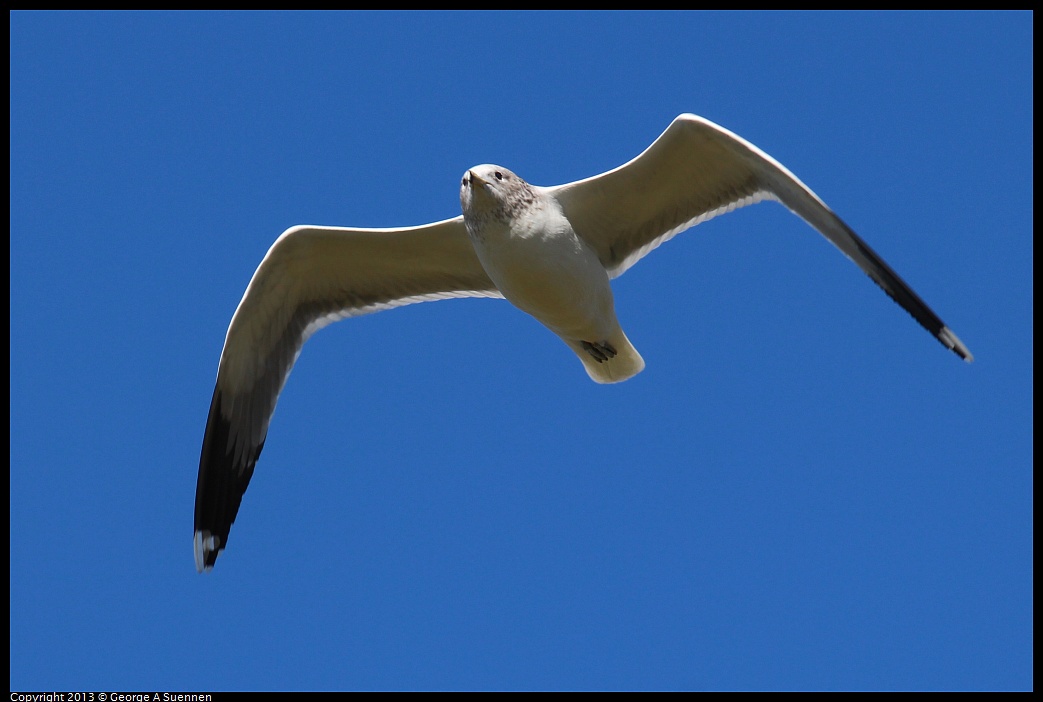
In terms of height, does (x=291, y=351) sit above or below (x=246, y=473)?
above

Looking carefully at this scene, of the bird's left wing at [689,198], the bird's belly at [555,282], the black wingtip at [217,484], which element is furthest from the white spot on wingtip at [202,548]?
the bird's left wing at [689,198]

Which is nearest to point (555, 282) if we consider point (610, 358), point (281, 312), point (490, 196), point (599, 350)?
point (490, 196)

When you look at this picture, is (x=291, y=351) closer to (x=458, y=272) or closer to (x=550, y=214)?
(x=458, y=272)

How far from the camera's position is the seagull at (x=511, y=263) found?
6871 mm

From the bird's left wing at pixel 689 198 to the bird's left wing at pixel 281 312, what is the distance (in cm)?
86

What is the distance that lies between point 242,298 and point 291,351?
1.68 feet

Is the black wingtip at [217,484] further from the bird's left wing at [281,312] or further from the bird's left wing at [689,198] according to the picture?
the bird's left wing at [689,198]

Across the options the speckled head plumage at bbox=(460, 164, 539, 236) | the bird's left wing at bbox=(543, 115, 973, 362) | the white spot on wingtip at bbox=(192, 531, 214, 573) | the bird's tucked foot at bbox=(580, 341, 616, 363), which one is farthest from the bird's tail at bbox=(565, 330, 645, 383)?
the white spot on wingtip at bbox=(192, 531, 214, 573)

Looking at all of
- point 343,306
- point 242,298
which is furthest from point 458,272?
point 242,298

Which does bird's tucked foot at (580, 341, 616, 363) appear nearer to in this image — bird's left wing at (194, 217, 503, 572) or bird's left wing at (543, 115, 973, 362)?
bird's left wing at (543, 115, 973, 362)

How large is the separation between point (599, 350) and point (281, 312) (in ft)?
6.96

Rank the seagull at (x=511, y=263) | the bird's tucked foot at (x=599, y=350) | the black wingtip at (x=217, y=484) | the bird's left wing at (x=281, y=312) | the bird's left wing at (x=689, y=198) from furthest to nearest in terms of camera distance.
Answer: the black wingtip at (x=217, y=484) → the bird's left wing at (x=281, y=312) → the bird's tucked foot at (x=599, y=350) → the seagull at (x=511, y=263) → the bird's left wing at (x=689, y=198)

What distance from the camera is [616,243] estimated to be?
765 centimetres
